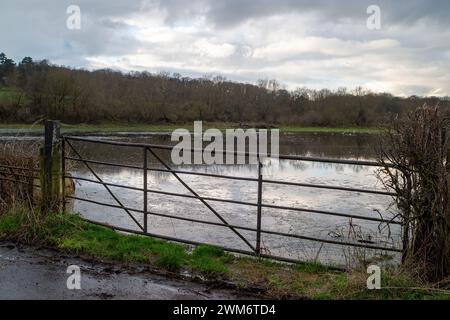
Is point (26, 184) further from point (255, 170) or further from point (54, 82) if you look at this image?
point (54, 82)

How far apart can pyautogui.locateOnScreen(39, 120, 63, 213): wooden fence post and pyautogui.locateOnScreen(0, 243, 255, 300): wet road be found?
4.37 ft

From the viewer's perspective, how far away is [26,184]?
27.3ft

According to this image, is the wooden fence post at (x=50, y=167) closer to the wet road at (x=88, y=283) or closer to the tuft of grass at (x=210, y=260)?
the wet road at (x=88, y=283)

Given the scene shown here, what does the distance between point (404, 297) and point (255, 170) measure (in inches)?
642

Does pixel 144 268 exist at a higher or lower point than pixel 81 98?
lower

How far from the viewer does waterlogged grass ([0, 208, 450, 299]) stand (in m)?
5.12

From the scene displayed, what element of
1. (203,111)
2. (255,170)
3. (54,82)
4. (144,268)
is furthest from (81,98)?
(144,268)

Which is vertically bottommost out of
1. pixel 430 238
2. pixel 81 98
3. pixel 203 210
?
pixel 203 210

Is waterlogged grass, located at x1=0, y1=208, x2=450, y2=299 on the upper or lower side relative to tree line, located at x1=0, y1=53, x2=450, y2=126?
lower

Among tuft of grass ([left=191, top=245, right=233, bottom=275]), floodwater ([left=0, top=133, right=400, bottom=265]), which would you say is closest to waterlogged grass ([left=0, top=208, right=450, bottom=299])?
tuft of grass ([left=191, top=245, right=233, bottom=275])

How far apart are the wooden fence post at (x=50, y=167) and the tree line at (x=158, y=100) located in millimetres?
49395

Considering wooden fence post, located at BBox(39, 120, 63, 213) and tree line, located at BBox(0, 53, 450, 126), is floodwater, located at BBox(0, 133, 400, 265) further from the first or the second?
tree line, located at BBox(0, 53, 450, 126)

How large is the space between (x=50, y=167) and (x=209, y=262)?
10.1 ft

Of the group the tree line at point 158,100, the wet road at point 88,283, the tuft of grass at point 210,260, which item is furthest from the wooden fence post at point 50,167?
the tree line at point 158,100
